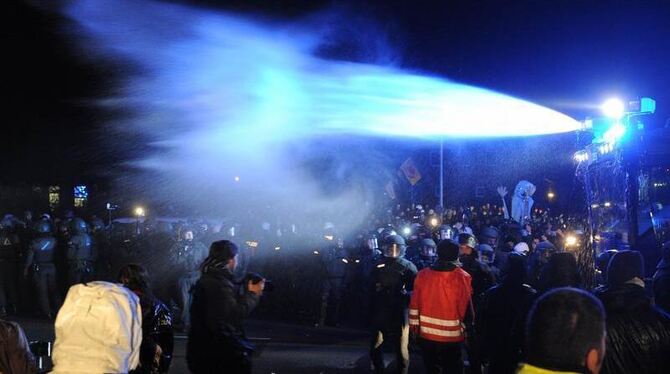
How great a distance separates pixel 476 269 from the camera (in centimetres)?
693

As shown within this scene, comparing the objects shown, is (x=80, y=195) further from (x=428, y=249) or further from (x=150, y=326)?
(x=150, y=326)

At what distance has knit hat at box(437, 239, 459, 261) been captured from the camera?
18.7 feet

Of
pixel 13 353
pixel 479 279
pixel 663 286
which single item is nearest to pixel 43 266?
pixel 479 279

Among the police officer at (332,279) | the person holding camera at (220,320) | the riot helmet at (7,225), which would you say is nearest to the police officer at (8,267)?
the riot helmet at (7,225)

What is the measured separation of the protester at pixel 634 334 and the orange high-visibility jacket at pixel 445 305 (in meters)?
2.06

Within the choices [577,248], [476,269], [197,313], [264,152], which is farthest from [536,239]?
[264,152]

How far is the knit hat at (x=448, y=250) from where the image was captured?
5.69m

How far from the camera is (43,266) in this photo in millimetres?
10852

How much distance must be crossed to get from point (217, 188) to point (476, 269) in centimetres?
2052

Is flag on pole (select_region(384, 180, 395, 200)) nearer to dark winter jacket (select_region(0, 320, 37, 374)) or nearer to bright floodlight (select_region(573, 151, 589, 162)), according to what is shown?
bright floodlight (select_region(573, 151, 589, 162))

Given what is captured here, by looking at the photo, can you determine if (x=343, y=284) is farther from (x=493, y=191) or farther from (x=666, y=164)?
(x=493, y=191)

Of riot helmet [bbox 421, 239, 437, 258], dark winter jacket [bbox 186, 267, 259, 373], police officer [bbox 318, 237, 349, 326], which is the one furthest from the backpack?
police officer [bbox 318, 237, 349, 326]

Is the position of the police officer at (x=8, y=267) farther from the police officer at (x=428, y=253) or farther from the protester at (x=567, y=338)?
the protester at (x=567, y=338)

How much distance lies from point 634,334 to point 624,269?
0.46 meters
